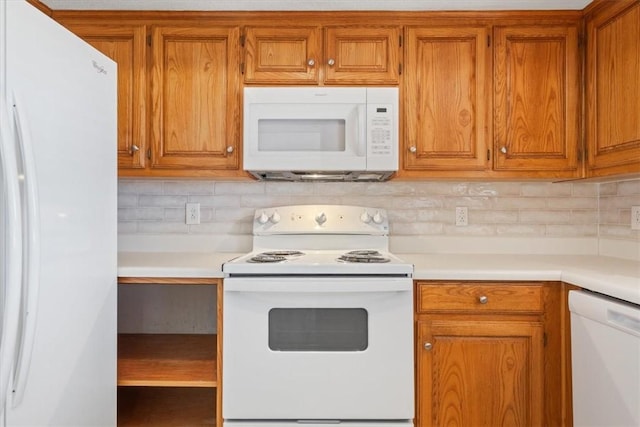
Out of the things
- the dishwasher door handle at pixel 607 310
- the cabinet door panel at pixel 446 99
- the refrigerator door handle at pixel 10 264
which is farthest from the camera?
the cabinet door panel at pixel 446 99

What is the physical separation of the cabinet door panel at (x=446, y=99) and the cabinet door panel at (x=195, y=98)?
838mm

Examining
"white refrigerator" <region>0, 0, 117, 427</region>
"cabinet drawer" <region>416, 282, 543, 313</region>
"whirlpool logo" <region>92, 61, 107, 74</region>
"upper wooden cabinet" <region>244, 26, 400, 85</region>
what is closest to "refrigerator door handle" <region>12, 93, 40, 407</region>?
"white refrigerator" <region>0, 0, 117, 427</region>

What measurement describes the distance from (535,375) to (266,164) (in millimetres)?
1415

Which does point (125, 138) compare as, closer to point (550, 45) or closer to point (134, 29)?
point (134, 29)

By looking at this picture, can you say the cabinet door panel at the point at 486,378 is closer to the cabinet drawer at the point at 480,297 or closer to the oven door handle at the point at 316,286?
the cabinet drawer at the point at 480,297

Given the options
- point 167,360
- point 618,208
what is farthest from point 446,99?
point 167,360

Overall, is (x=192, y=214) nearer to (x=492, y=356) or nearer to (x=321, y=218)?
(x=321, y=218)

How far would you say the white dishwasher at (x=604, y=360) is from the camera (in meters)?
1.27

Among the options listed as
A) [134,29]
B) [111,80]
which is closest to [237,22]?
[134,29]

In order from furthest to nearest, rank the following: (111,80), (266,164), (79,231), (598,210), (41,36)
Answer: (598,210)
(266,164)
(111,80)
(79,231)
(41,36)

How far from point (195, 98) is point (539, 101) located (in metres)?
1.62

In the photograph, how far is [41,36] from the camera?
1176 millimetres

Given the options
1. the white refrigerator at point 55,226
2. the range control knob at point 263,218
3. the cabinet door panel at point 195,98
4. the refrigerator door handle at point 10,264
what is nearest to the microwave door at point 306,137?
the cabinet door panel at point 195,98

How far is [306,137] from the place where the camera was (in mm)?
1933
